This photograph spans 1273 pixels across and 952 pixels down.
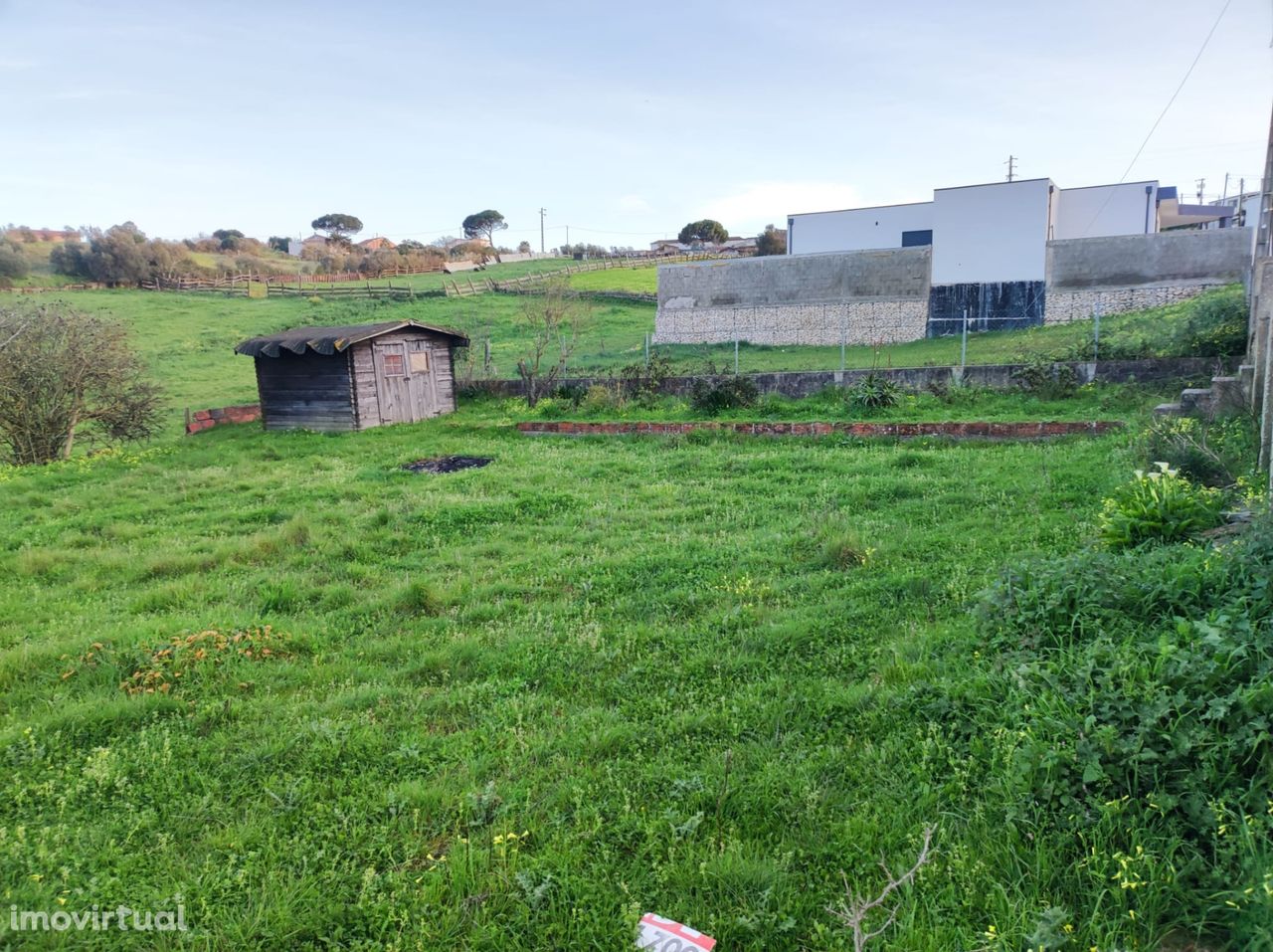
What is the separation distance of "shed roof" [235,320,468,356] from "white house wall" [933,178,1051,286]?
77.1ft

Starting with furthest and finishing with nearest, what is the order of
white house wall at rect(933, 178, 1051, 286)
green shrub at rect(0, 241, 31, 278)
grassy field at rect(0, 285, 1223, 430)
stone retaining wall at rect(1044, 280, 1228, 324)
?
green shrub at rect(0, 241, 31, 278) < white house wall at rect(933, 178, 1051, 286) < stone retaining wall at rect(1044, 280, 1228, 324) < grassy field at rect(0, 285, 1223, 430)

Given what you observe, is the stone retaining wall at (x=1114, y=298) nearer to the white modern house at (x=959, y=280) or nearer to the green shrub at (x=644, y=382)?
the white modern house at (x=959, y=280)

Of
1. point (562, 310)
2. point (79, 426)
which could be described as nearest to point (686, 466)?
point (562, 310)

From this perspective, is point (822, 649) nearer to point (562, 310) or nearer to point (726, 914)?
point (726, 914)

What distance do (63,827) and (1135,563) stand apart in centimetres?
533

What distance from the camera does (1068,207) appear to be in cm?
3953

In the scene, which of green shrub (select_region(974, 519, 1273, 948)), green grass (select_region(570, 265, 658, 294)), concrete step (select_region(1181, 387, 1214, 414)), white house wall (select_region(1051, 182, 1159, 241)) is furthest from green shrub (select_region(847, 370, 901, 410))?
white house wall (select_region(1051, 182, 1159, 241))

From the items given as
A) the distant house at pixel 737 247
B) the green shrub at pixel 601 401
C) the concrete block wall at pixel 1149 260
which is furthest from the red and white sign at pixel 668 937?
the distant house at pixel 737 247

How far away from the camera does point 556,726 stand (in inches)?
156

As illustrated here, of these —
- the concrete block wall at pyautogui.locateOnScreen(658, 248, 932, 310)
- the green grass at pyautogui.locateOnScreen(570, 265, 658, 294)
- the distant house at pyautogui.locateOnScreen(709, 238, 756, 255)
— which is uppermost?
the distant house at pyautogui.locateOnScreen(709, 238, 756, 255)

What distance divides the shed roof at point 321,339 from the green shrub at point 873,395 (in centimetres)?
992

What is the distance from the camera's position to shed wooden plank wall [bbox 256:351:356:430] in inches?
661

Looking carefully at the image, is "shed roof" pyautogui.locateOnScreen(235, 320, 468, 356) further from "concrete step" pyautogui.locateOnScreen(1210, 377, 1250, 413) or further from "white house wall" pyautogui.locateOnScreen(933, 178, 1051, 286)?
"white house wall" pyautogui.locateOnScreen(933, 178, 1051, 286)

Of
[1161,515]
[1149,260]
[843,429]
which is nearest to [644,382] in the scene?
[843,429]
